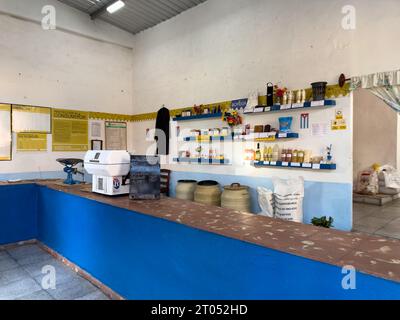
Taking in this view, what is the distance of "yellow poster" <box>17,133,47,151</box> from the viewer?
17.0ft

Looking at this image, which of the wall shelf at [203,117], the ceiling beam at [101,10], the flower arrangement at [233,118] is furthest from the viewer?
the ceiling beam at [101,10]

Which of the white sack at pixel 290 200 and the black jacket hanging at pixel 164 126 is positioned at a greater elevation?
the black jacket hanging at pixel 164 126

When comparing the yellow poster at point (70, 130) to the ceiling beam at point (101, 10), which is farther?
the yellow poster at point (70, 130)

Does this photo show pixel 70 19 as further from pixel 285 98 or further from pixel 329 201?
pixel 329 201

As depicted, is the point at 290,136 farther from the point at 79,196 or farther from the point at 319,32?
the point at 79,196

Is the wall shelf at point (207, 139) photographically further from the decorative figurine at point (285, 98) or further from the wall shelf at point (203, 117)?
the decorative figurine at point (285, 98)

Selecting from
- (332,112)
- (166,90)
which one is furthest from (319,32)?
(166,90)

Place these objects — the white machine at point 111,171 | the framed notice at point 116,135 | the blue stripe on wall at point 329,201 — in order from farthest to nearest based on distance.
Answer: the framed notice at point 116,135
the blue stripe on wall at point 329,201
the white machine at point 111,171

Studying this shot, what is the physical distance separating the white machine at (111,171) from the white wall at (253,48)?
8.92 ft

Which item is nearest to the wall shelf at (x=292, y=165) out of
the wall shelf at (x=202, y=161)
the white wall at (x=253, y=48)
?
the wall shelf at (x=202, y=161)

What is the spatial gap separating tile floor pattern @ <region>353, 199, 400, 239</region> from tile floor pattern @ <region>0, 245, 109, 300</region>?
135 inches

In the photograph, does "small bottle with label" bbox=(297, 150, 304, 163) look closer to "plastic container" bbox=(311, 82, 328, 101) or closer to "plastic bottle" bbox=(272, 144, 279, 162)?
"plastic bottle" bbox=(272, 144, 279, 162)

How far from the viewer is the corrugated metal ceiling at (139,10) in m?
5.42

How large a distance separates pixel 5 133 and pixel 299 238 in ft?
17.6
